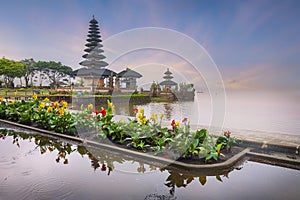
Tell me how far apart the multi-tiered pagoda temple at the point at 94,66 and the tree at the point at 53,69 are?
1816 centimetres

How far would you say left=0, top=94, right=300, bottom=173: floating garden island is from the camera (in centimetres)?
414

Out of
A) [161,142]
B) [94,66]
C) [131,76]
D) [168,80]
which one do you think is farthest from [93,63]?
[161,142]

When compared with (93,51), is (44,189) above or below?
below

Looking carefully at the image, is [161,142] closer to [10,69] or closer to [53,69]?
[10,69]

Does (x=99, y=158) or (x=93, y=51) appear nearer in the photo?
(x=99, y=158)

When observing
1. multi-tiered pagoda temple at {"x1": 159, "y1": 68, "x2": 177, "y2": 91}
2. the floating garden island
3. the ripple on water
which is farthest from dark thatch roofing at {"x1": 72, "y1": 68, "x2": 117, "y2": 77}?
the ripple on water

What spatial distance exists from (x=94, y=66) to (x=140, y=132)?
95.8 ft

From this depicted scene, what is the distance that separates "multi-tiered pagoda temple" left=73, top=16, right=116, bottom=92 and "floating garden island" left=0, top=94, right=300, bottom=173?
22.1 meters

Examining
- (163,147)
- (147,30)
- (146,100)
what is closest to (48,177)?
(163,147)

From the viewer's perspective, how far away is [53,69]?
5312 centimetres

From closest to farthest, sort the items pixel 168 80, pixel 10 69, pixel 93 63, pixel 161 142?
1. pixel 161 142
2. pixel 168 80
3. pixel 93 63
4. pixel 10 69

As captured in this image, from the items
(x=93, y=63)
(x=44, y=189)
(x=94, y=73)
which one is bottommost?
(x=44, y=189)

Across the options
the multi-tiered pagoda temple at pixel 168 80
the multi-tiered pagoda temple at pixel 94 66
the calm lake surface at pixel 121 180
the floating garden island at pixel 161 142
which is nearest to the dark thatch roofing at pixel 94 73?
the multi-tiered pagoda temple at pixel 94 66

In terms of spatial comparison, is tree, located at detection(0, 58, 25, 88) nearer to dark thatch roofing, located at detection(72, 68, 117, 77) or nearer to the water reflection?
dark thatch roofing, located at detection(72, 68, 117, 77)
